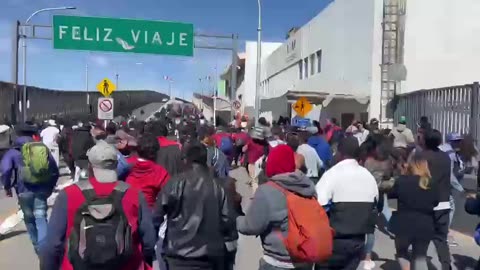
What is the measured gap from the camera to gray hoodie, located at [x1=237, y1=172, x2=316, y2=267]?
423 centimetres

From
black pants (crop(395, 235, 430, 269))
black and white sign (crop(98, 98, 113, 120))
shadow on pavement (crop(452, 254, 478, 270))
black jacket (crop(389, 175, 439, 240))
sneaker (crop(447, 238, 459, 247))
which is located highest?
black and white sign (crop(98, 98, 113, 120))

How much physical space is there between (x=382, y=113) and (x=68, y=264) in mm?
20935

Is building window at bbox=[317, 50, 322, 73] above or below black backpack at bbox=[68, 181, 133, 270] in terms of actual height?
above

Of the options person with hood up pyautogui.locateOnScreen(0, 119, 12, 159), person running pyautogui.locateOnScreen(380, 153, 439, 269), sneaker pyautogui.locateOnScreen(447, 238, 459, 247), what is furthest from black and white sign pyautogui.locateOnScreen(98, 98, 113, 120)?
person running pyautogui.locateOnScreen(380, 153, 439, 269)

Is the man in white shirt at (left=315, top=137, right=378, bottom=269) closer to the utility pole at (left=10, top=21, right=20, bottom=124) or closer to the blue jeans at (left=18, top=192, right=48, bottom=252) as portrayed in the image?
the blue jeans at (left=18, top=192, right=48, bottom=252)

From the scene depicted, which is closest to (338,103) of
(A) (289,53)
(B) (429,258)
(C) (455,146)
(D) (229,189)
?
(A) (289,53)

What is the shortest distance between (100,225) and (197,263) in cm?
116

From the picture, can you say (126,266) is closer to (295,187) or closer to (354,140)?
(295,187)

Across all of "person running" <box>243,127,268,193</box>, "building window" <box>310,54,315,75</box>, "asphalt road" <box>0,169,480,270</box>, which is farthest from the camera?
"building window" <box>310,54,315,75</box>

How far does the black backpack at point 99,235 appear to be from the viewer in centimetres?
362

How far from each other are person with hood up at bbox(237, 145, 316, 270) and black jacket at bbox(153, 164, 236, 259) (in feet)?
0.68

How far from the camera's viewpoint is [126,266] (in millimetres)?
3814

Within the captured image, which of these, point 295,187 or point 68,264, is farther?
point 295,187

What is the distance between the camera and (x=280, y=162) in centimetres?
444
